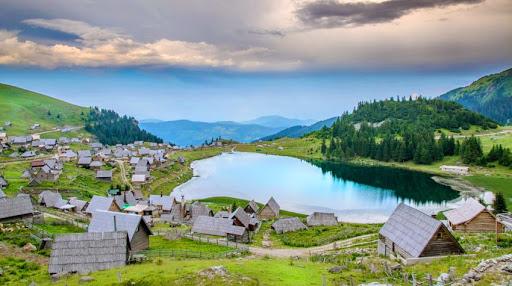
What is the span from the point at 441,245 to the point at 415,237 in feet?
8.36

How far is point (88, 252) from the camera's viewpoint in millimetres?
40781

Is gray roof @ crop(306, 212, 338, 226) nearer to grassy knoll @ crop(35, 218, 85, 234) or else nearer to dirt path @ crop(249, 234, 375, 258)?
dirt path @ crop(249, 234, 375, 258)

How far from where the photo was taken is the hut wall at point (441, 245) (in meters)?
41.0

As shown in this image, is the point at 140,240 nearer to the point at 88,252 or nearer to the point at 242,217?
the point at 88,252

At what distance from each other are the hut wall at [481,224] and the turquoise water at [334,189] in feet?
106

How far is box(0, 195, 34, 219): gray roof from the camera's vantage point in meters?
63.2

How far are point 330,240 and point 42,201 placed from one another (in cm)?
6267

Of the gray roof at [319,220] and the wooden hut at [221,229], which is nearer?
the wooden hut at [221,229]

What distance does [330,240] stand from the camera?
219ft

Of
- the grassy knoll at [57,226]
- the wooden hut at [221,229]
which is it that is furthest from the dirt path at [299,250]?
the grassy knoll at [57,226]

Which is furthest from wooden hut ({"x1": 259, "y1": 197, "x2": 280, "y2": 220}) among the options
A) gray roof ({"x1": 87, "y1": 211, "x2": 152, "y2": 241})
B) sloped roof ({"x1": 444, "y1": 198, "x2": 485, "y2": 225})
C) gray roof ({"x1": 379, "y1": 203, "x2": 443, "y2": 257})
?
gray roof ({"x1": 379, "y1": 203, "x2": 443, "y2": 257})

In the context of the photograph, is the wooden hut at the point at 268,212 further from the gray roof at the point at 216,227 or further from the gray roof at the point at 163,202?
the gray roof at the point at 216,227

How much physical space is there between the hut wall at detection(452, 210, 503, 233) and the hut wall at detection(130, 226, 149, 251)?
47576 mm

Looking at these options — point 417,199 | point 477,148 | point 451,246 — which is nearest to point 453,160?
point 477,148
